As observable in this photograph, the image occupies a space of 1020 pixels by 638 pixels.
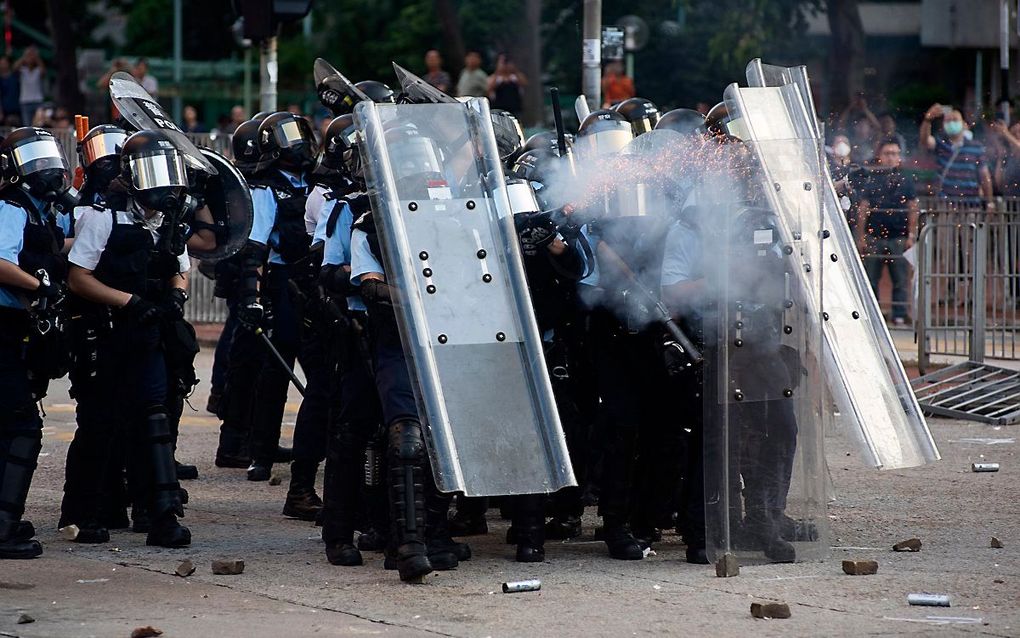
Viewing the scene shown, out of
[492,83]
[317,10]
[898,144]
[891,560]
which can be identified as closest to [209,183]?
[891,560]

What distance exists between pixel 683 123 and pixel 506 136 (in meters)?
0.86

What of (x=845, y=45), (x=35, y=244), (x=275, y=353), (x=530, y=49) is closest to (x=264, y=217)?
(x=275, y=353)

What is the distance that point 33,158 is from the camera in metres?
6.96

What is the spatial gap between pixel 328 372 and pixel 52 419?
424cm

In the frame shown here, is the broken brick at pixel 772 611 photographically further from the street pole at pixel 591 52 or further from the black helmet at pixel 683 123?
the street pole at pixel 591 52

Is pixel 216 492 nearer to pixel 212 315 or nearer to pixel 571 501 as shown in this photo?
pixel 571 501

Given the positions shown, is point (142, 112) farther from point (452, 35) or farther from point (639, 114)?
point (452, 35)

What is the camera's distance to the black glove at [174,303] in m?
7.34

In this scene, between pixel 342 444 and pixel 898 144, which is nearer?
pixel 342 444

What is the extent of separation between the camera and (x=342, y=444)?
22.8ft

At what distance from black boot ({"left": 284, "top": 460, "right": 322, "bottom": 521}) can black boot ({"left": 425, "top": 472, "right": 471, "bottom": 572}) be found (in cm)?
140

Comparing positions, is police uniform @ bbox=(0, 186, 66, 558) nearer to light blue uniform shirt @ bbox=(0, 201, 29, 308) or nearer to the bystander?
light blue uniform shirt @ bbox=(0, 201, 29, 308)

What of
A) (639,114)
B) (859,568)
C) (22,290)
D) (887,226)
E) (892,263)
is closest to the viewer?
(859,568)

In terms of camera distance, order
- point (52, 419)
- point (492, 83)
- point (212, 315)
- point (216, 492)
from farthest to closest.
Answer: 1. point (492, 83)
2. point (212, 315)
3. point (52, 419)
4. point (216, 492)
